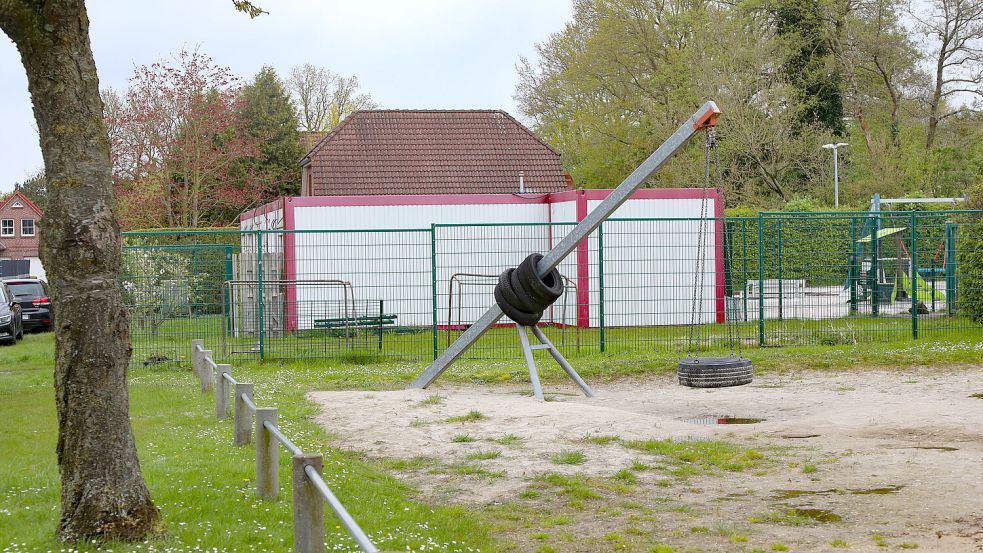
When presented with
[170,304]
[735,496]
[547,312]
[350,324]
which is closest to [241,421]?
[735,496]

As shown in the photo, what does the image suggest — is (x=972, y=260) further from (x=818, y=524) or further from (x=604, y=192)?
(x=818, y=524)

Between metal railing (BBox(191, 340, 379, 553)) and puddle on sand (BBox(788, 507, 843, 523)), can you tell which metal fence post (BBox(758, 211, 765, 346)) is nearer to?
metal railing (BBox(191, 340, 379, 553))

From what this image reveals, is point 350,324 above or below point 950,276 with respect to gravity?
below

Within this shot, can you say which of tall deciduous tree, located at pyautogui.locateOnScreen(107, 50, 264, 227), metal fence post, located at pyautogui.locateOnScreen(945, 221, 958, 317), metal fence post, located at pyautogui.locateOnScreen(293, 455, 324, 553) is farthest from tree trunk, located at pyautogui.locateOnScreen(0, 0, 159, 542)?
tall deciduous tree, located at pyautogui.locateOnScreen(107, 50, 264, 227)

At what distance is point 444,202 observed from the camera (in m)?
23.6

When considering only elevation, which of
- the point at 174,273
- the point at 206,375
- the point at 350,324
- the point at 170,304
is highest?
the point at 174,273

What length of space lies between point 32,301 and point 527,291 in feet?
68.4

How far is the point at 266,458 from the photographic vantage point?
7078 millimetres

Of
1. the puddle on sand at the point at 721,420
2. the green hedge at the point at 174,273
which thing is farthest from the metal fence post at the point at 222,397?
the green hedge at the point at 174,273

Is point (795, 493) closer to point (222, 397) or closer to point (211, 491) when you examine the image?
point (211, 491)

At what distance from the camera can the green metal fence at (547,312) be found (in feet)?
57.9

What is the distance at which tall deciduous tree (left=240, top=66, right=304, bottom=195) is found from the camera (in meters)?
51.6

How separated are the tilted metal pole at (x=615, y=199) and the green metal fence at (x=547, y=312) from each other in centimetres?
378

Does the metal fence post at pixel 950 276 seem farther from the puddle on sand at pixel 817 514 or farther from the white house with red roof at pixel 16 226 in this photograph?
the white house with red roof at pixel 16 226
